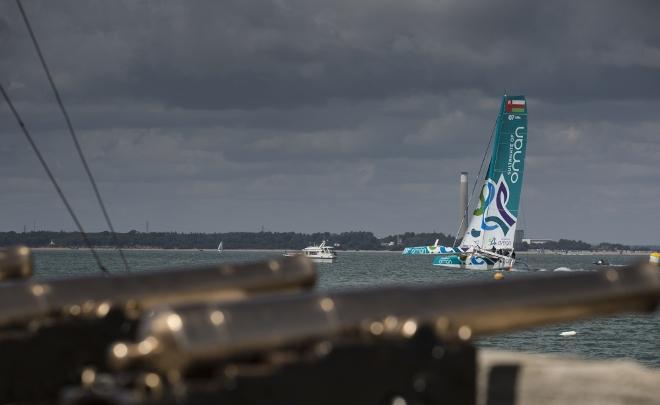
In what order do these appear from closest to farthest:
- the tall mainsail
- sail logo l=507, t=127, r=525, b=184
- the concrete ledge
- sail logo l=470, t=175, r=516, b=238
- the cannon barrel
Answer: the cannon barrel → the concrete ledge → the tall mainsail → sail logo l=507, t=127, r=525, b=184 → sail logo l=470, t=175, r=516, b=238

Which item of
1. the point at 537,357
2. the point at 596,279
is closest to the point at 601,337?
the point at 537,357

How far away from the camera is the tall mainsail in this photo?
90062mm

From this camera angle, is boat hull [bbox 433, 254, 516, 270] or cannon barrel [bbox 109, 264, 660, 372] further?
boat hull [bbox 433, 254, 516, 270]

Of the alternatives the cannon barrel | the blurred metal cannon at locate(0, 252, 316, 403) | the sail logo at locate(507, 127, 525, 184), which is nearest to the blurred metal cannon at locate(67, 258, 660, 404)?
the cannon barrel

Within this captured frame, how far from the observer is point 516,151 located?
3565 inches

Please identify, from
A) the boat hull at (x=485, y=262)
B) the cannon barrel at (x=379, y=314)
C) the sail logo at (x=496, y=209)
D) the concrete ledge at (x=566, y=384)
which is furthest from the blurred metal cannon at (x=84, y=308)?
the boat hull at (x=485, y=262)

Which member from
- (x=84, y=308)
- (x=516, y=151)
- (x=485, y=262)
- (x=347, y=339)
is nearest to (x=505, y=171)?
(x=516, y=151)

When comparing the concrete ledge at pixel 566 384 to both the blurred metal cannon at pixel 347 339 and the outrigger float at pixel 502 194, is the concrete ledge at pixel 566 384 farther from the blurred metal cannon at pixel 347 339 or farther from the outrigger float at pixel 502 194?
the outrigger float at pixel 502 194

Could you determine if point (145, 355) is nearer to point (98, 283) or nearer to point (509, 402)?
point (98, 283)

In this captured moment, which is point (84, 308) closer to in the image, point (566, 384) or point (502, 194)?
point (566, 384)

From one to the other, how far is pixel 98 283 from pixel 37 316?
0.42 meters

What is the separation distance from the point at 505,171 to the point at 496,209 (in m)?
3.97

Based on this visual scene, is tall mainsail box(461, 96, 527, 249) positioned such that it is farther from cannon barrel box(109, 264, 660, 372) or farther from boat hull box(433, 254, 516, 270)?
cannon barrel box(109, 264, 660, 372)

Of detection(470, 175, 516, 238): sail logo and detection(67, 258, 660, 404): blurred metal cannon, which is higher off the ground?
detection(470, 175, 516, 238): sail logo
